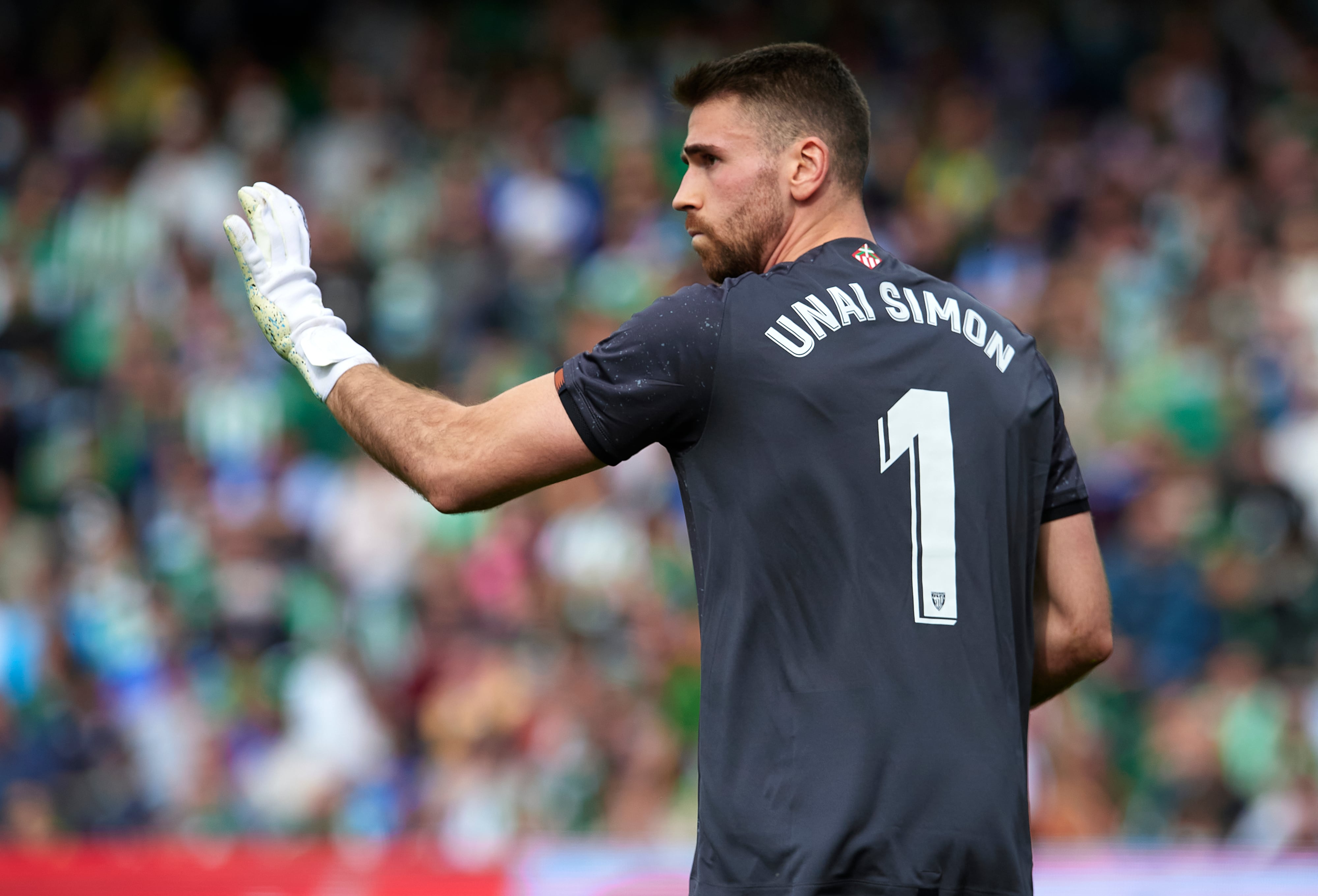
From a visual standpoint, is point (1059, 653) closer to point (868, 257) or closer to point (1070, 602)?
point (1070, 602)

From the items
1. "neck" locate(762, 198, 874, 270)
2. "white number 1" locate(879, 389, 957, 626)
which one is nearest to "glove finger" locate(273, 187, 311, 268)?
"neck" locate(762, 198, 874, 270)

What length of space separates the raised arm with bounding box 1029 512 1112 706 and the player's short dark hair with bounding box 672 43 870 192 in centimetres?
75

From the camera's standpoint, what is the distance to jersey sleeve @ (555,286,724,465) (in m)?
2.53

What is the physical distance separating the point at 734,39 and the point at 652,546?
17.9 ft

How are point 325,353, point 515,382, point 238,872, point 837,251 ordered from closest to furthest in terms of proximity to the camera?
point 837,251
point 325,353
point 238,872
point 515,382

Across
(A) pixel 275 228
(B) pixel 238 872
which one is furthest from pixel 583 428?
(B) pixel 238 872

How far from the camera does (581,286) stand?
35.1 ft

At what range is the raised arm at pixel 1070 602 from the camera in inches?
113

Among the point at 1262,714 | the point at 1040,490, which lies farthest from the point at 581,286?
the point at 1040,490

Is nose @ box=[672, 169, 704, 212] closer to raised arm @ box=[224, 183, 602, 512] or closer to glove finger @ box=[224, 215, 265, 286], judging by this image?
raised arm @ box=[224, 183, 602, 512]

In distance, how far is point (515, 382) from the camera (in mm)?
9594

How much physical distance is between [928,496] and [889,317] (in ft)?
1.04

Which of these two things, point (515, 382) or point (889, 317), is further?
point (515, 382)

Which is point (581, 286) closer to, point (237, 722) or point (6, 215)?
point (237, 722)
